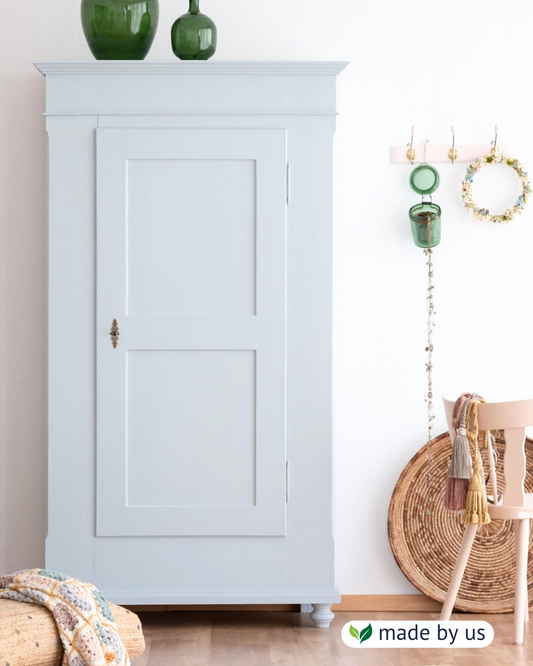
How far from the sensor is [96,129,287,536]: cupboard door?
7.79 feet

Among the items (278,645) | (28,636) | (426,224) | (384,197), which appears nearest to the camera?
(28,636)

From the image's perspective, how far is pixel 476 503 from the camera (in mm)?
2256

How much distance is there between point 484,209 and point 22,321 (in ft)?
5.60

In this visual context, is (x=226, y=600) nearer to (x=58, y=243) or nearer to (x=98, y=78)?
(x=58, y=243)

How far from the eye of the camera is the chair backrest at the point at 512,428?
2223 mm

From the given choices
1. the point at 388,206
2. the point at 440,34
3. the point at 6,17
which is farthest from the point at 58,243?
the point at 440,34

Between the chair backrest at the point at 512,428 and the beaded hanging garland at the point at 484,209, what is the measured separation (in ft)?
2.64

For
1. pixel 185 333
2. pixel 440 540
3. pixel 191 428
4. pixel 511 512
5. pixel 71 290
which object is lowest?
pixel 440 540

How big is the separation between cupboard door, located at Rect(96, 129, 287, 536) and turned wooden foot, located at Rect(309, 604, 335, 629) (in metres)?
0.30

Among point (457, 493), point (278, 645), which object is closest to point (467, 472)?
point (457, 493)

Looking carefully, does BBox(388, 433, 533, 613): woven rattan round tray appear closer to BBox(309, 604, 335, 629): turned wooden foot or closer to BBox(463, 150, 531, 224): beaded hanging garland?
BBox(309, 604, 335, 629): turned wooden foot

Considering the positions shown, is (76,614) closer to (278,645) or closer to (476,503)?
(278,645)

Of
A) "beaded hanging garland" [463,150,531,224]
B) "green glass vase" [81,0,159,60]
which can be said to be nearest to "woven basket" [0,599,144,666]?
"green glass vase" [81,0,159,60]

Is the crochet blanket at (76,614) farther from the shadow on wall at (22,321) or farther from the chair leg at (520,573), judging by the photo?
the chair leg at (520,573)
